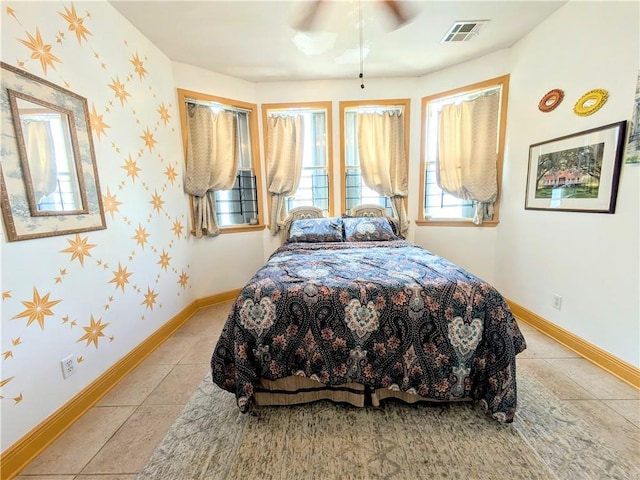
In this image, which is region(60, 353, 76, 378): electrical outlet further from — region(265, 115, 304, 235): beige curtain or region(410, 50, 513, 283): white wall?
region(410, 50, 513, 283): white wall

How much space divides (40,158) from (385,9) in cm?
250

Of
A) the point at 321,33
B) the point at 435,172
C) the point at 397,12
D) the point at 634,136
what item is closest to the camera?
the point at 634,136

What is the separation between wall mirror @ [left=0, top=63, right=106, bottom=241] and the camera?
1.25 m

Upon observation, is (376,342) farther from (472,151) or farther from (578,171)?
(472,151)

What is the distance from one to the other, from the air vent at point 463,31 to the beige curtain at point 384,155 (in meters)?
0.91

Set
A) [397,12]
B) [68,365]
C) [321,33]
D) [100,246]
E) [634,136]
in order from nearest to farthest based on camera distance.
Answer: [68,365], [634,136], [100,246], [397,12], [321,33]

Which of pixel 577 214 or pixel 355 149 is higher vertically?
pixel 355 149

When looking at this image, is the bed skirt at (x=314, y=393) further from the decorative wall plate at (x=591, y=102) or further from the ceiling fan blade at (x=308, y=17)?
the ceiling fan blade at (x=308, y=17)

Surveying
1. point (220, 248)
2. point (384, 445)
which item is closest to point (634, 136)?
point (384, 445)

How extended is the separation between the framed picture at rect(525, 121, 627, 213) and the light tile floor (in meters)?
1.13

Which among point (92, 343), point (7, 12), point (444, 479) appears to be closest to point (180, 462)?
point (92, 343)

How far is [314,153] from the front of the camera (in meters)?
3.40

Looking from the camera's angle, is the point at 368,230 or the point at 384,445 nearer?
the point at 384,445

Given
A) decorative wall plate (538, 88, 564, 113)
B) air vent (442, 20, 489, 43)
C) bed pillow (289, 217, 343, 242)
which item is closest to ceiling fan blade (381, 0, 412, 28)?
air vent (442, 20, 489, 43)
